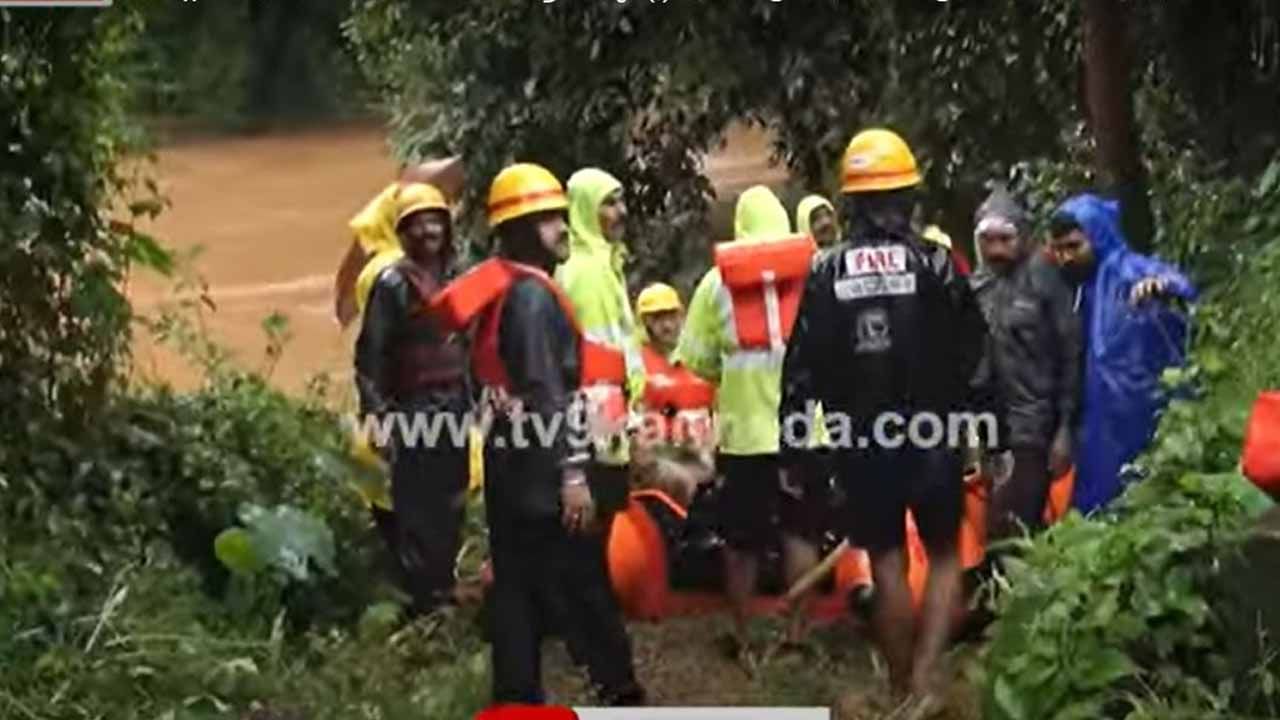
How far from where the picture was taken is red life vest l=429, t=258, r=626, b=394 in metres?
5.93

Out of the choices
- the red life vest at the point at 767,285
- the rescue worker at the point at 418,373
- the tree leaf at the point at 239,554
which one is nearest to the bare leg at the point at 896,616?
the red life vest at the point at 767,285

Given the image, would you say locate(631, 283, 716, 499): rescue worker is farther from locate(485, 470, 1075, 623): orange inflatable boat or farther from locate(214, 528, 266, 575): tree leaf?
locate(214, 528, 266, 575): tree leaf

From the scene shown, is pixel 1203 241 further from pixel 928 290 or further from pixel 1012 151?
pixel 1012 151

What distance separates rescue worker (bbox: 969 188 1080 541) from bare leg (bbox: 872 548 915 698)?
23 centimetres

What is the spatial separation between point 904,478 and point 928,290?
1.33ft

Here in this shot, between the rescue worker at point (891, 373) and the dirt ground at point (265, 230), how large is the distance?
3.76ft

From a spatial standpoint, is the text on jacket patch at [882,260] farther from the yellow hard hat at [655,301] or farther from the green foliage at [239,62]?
the green foliage at [239,62]

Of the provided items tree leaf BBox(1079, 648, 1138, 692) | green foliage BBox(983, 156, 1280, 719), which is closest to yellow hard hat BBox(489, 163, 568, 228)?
green foliage BBox(983, 156, 1280, 719)

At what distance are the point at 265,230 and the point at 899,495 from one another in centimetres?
208

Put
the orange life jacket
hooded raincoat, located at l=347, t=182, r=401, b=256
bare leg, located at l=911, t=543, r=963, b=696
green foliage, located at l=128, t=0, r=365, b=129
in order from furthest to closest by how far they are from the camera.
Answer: green foliage, located at l=128, t=0, r=365, b=129 → hooded raincoat, located at l=347, t=182, r=401, b=256 → bare leg, located at l=911, t=543, r=963, b=696 → the orange life jacket

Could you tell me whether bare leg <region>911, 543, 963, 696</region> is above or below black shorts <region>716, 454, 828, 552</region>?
below

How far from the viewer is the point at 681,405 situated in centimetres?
611

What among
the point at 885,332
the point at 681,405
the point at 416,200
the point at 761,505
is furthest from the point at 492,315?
the point at 885,332

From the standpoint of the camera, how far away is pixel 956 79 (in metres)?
7.56
